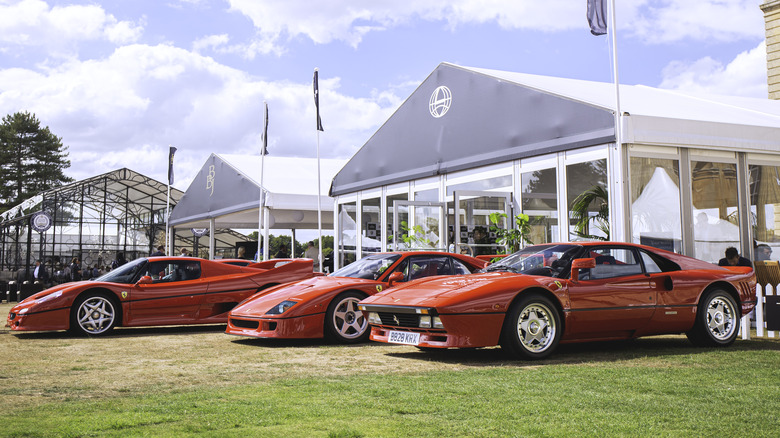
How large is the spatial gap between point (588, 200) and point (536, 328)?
4864 millimetres

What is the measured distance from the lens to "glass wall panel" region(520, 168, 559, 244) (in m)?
12.3

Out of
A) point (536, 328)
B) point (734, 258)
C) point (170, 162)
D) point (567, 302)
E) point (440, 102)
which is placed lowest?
point (536, 328)

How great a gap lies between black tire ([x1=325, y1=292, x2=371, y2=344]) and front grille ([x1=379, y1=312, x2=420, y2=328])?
5.12ft

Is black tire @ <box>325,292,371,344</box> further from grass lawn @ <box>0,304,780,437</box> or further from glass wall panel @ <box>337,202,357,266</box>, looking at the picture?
glass wall panel @ <box>337,202,357,266</box>

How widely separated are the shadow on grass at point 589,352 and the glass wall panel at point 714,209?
2781 mm

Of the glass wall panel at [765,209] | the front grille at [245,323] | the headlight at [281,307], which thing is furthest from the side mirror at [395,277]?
the glass wall panel at [765,209]

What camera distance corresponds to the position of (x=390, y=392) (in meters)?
5.20

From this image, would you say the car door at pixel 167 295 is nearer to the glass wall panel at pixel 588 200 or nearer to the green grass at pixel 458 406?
the green grass at pixel 458 406

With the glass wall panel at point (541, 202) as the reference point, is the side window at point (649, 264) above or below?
below

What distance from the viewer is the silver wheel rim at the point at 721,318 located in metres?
8.30

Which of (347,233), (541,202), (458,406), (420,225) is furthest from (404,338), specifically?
(347,233)

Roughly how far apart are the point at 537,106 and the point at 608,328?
235 inches

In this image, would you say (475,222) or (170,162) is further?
(170,162)

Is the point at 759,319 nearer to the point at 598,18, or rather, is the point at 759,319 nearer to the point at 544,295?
the point at 544,295
